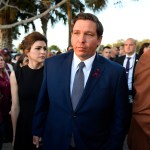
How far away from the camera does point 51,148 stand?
326cm

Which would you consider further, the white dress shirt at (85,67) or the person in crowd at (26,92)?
the person in crowd at (26,92)

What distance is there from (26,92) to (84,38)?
128cm

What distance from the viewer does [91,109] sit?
3.02 metres

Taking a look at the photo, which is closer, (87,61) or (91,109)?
(91,109)

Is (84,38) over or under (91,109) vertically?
over

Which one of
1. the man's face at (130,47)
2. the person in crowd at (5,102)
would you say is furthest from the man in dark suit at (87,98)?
the man's face at (130,47)

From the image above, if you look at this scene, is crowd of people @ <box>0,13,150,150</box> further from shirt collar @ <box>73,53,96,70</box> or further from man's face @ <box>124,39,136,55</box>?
man's face @ <box>124,39,136,55</box>

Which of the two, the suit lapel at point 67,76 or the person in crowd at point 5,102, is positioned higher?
the suit lapel at point 67,76

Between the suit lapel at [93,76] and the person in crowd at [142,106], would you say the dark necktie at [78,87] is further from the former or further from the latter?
the person in crowd at [142,106]

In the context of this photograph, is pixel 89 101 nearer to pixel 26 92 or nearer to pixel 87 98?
pixel 87 98

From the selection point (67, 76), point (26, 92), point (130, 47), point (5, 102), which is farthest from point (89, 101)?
point (130, 47)

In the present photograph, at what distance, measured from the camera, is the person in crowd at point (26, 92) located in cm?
400

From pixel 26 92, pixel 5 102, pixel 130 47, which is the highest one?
pixel 130 47

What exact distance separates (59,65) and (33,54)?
3.05ft
